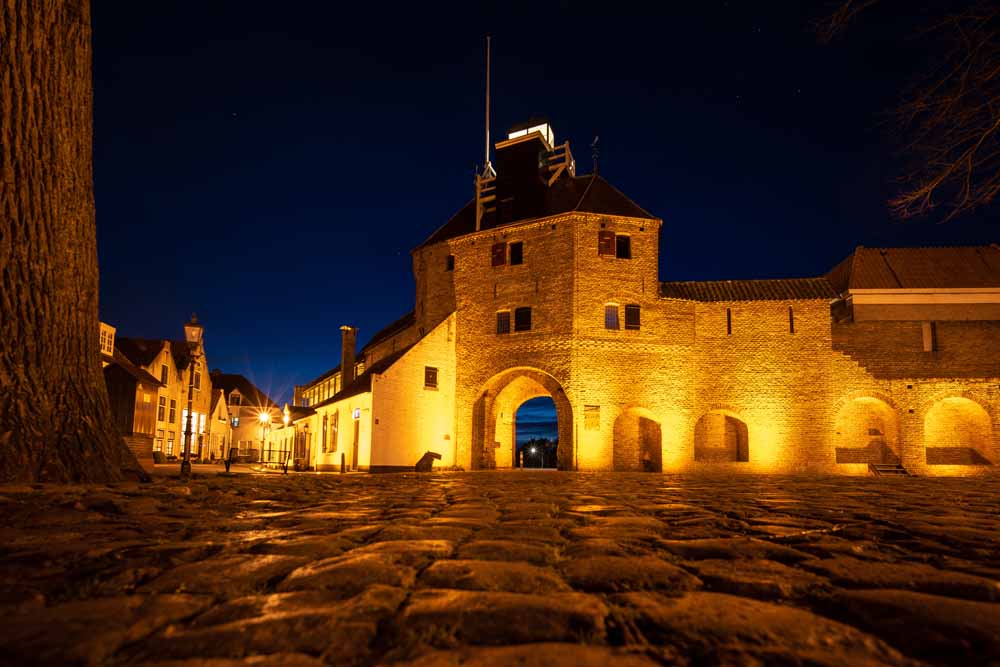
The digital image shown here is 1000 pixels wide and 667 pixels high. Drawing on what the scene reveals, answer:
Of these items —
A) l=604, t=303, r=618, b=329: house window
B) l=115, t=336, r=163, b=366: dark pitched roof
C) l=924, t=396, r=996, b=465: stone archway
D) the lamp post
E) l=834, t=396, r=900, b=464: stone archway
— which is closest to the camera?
the lamp post

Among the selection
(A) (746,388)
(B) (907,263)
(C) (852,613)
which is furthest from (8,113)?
(B) (907,263)

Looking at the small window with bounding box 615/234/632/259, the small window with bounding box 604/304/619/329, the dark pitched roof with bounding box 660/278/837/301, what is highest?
the small window with bounding box 615/234/632/259

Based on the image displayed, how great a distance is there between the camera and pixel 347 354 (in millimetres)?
37875

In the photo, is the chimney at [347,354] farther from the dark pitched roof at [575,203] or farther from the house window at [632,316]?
the house window at [632,316]

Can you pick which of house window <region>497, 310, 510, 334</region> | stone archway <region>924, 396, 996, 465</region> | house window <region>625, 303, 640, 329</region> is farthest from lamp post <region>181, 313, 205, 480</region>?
stone archway <region>924, 396, 996, 465</region>

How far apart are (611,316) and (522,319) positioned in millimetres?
3845

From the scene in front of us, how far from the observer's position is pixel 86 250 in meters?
7.16

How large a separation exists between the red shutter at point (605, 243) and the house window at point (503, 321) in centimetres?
487

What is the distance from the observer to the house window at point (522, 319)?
26.3 m

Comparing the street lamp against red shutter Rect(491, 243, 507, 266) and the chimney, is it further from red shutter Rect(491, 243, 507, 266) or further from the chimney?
red shutter Rect(491, 243, 507, 266)

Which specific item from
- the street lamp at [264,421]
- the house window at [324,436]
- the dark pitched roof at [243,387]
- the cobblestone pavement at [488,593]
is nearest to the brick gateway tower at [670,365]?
the house window at [324,436]

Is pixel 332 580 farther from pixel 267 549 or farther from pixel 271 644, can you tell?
pixel 267 549

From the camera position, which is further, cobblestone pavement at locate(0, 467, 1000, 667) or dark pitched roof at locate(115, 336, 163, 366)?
dark pitched roof at locate(115, 336, 163, 366)

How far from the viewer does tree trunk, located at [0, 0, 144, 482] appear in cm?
618
